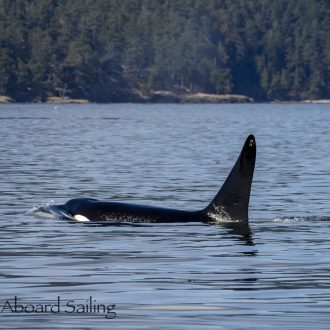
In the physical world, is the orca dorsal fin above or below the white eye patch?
above

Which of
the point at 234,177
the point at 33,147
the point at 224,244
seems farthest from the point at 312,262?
the point at 33,147

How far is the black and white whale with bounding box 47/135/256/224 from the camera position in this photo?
24.1 meters

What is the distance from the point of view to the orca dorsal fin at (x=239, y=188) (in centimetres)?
2392

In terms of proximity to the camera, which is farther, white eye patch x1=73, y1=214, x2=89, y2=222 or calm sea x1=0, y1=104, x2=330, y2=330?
white eye patch x1=73, y1=214, x2=89, y2=222

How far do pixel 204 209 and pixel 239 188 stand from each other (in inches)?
70.2

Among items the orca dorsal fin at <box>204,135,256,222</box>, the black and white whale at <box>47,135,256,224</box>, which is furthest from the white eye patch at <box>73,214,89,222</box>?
the orca dorsal fin at <box>204,135,256,222</box>

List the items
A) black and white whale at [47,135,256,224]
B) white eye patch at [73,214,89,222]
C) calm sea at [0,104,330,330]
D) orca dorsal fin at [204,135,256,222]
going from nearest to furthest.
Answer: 1. calm sea at [0,104,330,330]
2. orca dorsal fin at [204,135,256,222]
3. black and white whale at [47,135,256,224]
4. white eye patch at [73,214,89,222]

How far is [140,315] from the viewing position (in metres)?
15.2

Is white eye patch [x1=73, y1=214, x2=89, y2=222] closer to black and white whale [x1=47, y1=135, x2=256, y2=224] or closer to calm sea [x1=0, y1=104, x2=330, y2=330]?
black and white whale [x1=47, y1=135, x2=256, y2=224]

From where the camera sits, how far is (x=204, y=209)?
25797 millimetres

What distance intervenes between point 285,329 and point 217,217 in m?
11.0

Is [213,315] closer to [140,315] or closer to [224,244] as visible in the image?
[140,315]

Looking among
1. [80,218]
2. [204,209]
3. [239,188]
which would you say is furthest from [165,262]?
[80,218]

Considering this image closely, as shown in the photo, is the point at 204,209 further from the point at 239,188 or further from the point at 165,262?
the point at 165,262
